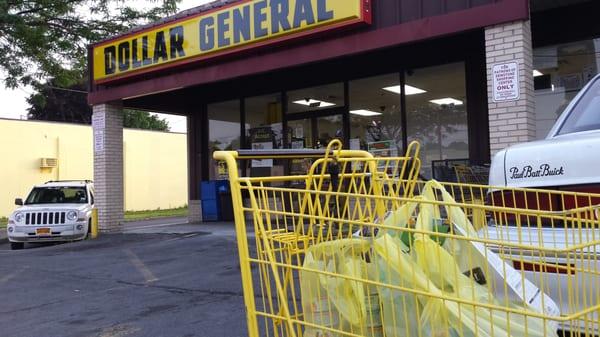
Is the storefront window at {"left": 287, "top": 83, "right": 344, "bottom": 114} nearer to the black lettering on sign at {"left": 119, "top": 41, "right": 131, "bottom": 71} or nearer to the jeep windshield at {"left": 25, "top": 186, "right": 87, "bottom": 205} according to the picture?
the black lettering on sign at {"left": 119, "top": 41, "right": 131, "bottom": 71}

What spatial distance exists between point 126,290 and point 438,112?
22.7 ft

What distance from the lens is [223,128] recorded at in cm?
1473

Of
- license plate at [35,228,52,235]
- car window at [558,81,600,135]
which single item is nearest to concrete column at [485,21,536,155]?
car window at [558,81,600,135]

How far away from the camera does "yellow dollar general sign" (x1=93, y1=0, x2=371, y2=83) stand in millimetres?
8844

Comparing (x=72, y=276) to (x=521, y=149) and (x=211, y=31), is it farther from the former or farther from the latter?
(x=521, y=149)

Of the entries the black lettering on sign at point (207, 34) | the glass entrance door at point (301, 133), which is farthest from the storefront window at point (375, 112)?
the black lettering on sign at point (207, 34)

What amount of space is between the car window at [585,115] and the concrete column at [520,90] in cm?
285

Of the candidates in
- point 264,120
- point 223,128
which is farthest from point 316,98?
point 223,128

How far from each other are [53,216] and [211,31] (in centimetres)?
558

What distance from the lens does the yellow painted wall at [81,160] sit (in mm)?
24172

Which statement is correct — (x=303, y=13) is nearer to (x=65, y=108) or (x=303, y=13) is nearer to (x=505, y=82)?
(x=505, y=82)

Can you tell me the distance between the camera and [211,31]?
10.5 meters

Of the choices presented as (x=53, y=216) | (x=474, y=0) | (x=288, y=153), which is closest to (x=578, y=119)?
(x=288, y=153)

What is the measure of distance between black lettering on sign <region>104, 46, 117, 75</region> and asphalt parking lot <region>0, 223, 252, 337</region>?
4081 mm
